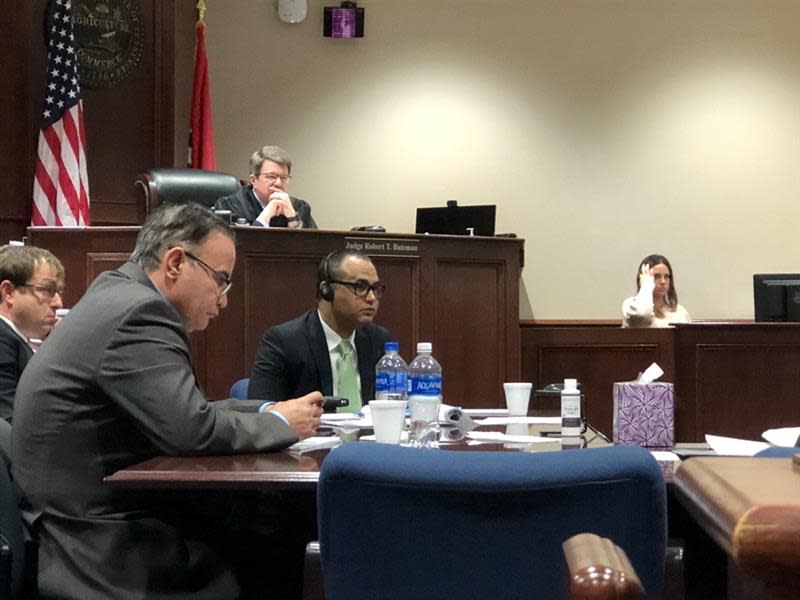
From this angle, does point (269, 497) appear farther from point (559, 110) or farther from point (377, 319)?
point (559, 110)

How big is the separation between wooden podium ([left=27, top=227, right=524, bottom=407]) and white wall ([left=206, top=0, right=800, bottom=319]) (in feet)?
6.74

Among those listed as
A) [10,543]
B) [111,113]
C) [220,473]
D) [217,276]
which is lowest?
[10,543]

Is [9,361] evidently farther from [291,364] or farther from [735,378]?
[735,378]

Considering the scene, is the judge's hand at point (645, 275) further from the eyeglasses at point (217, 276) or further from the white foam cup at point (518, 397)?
the eyeglasses at point (217, 276)

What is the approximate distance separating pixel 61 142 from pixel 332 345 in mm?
3311

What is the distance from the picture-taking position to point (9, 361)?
3289 millimetres

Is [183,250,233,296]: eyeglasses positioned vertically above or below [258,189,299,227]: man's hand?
below

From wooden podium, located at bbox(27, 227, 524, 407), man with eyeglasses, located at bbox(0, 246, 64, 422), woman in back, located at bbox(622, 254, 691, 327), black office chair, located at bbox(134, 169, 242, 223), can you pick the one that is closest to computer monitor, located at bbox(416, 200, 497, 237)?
wooden podium, located at bbox(27, 227, 524, 407)

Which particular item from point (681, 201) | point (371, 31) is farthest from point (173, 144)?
point (681, 201)

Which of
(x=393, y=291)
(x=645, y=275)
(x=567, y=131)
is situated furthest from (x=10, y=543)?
(x=567, y=131)

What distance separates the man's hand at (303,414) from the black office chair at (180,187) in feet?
10.4

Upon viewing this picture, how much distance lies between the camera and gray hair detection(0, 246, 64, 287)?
142 inches

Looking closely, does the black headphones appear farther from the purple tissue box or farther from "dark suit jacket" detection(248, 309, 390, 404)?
the purple tissue box

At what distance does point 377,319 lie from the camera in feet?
17.4
